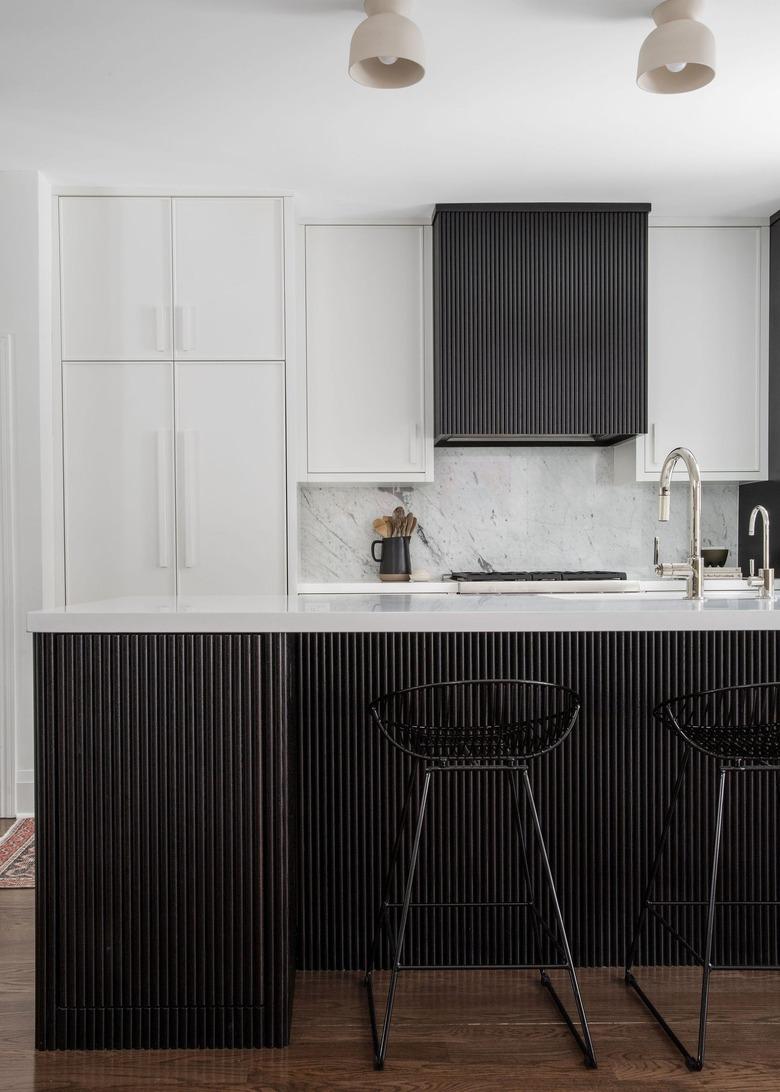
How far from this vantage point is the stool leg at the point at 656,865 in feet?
6.87

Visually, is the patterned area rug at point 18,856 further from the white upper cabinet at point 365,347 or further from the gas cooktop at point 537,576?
the gas cooktop at point 537,576

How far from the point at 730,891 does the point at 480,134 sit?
8.56ft

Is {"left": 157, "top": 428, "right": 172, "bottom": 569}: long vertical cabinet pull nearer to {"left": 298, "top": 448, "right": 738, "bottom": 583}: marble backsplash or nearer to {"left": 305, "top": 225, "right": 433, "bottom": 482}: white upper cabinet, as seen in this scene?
A: {"left": 305, "top": 225, "right": 433, "bottom": 482}: white upper cabinet

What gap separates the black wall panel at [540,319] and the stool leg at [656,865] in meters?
2.11

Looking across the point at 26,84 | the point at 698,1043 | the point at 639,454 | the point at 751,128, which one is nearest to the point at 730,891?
the point at 698,1043

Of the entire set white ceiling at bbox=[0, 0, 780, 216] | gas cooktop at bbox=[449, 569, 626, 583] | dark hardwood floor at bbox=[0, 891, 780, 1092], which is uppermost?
white ceiling at bbox=[0, 0, 780, 216]

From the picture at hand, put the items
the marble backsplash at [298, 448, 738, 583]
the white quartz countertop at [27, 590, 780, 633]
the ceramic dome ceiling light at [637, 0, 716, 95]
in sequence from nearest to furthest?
the white quartz countertop at [27, 590, 780, 633], the ceramic dome ceiling light at [637, 0, 716, 95], the marble backsplash at [298, 448, 738, 583]

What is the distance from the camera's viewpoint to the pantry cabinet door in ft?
12.4

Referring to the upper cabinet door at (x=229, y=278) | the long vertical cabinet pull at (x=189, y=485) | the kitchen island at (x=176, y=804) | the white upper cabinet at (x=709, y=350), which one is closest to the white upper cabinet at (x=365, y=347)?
the upper cabinet door at (x=229, y=278)

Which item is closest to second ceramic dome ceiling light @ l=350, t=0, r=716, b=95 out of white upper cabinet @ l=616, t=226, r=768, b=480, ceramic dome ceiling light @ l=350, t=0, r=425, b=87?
ceramic dome ceiling light @ l=350, t=0, r=425, b=87

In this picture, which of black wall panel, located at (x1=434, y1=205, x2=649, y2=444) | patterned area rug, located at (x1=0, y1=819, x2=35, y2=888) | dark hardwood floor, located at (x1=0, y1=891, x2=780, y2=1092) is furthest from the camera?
→ black wall panel, located at (x1=434, y1=205, x2=649, y2=444)

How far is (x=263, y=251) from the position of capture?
3.82 meters

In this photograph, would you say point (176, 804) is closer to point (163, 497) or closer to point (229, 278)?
point (163, 497)

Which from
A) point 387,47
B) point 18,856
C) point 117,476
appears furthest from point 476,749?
point 117,476
